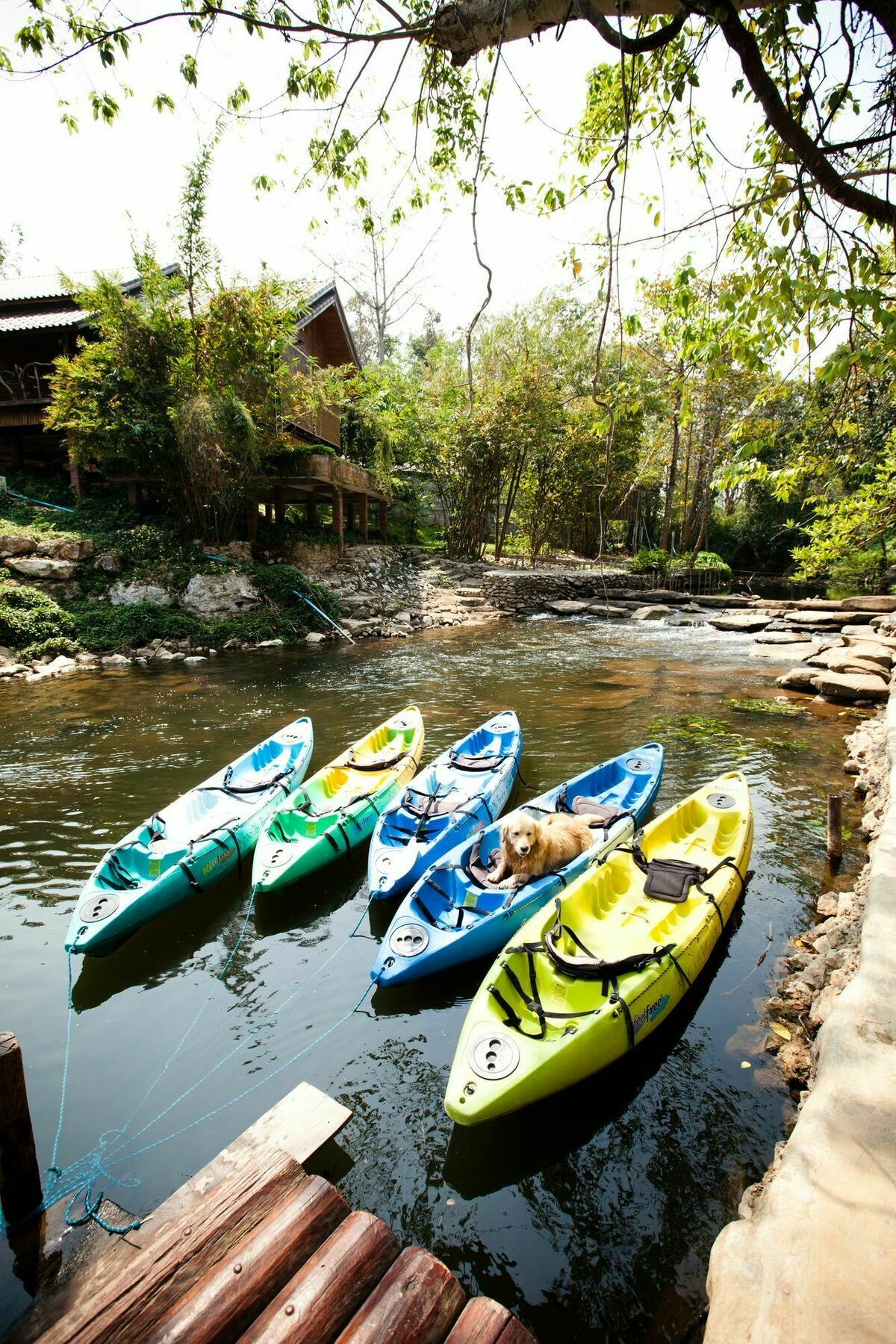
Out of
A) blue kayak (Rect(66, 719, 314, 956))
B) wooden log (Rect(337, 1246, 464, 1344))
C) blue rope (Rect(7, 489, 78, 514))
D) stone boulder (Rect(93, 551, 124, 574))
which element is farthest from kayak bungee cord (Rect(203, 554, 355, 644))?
wooden log (Rect(337, 1246, 464, 1344))

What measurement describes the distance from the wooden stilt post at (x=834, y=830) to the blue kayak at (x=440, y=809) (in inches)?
123

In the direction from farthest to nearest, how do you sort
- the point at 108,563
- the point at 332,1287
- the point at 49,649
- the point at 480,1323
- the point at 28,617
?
the point at 108,563
the point at 28,617
the point at 49,649
the point at 332,1287
the point at 480,1323

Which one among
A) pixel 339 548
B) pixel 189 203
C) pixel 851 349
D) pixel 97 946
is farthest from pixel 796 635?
pixel 189 203

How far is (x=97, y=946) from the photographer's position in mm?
4707

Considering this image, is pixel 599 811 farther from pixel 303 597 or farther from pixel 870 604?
pixel 870 604

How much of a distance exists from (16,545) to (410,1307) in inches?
690

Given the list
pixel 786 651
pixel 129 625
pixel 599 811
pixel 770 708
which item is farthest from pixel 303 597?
pixel 599 811

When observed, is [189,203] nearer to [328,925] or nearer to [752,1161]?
[328,925]

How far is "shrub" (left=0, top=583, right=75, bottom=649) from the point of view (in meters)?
13.3

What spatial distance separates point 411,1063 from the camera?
4.03 m

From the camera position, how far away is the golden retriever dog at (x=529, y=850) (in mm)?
4906

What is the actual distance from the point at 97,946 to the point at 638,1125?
13.0 feet

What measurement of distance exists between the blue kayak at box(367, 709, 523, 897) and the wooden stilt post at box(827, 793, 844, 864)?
3.13 m

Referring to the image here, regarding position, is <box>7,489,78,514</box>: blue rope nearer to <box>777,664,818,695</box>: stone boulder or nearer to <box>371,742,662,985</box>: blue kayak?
<box>371,742,662,985</box>: blue kayak
